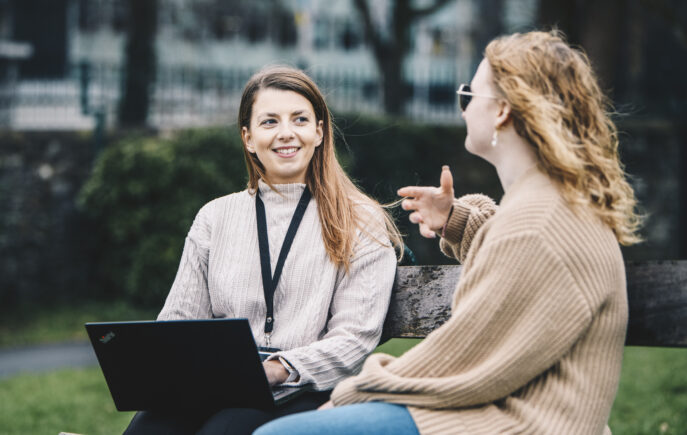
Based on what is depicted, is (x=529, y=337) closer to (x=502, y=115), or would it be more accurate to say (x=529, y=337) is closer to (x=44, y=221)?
(x=502, y=115)

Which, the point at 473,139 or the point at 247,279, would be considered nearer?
the point at 473,139

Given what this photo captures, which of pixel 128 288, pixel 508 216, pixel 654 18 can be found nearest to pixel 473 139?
pixel 508 216

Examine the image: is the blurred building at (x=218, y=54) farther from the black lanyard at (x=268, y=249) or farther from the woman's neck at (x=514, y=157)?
the woman's neck at (x=514, y=157)

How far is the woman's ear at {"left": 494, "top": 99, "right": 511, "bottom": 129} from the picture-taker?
233 centimetres

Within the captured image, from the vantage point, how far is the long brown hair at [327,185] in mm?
3020

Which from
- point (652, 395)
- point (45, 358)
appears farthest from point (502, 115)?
point (45, 358)

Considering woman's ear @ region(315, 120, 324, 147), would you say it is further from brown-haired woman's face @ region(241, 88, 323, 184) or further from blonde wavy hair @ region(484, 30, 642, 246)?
blonde wavy hair @ region(484, 30, 642, 246)

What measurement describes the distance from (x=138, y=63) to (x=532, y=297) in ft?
39.7

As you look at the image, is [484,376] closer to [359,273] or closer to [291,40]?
[359,273]

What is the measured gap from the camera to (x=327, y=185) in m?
3.22

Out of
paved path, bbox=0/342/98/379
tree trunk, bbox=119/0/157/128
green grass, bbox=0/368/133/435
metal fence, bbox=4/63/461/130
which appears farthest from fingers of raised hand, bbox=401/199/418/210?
tree trunk, bbox=119/0/157/128

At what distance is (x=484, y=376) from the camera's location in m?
2.17

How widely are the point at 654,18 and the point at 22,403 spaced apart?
16.3 m

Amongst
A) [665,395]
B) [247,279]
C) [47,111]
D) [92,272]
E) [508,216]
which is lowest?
[92,272]
